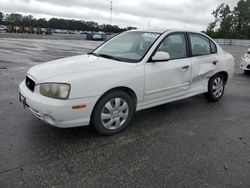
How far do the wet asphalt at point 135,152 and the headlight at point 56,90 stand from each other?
0.68 m

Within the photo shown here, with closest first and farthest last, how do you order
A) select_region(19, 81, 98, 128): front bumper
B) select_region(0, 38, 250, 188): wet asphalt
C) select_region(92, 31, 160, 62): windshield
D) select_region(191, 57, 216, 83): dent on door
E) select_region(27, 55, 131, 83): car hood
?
1. select_region(0, 38, 250, 188): wet asphalt
2. select_region(19, 81, 98, 128): front bumper
3. select_region(27, 55, 131, 83): car hood
4. select_region(92, 31, 160, 62): windshield
5. select_region(191, 57, 216, 83): dent on door

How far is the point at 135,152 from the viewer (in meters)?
3.28

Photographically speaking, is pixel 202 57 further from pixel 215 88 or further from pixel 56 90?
pixel 56 90

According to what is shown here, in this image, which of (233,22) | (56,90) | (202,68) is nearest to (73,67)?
(56,90)

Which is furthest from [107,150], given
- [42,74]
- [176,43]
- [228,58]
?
[228,58]

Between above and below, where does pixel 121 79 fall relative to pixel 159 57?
below

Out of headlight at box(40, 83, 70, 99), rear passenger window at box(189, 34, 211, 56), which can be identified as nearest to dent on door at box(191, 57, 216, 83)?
rear passenger window at box(189, 34, 211, 56)

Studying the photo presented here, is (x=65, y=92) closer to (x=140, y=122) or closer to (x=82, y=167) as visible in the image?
(x=82, y=167)

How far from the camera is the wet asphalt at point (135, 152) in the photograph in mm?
2697

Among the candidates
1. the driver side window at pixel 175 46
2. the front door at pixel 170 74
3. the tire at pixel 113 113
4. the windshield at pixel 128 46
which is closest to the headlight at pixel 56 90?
the tire at pixel 113 113

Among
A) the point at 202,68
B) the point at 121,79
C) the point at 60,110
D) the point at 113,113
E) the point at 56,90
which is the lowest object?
the point at 113,113

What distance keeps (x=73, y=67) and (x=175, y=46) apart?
1.96m

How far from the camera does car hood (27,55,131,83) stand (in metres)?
3.46

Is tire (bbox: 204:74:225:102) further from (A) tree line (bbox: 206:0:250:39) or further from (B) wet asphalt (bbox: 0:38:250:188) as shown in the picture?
(A) tree line (bbox: 206:0:250:39)
